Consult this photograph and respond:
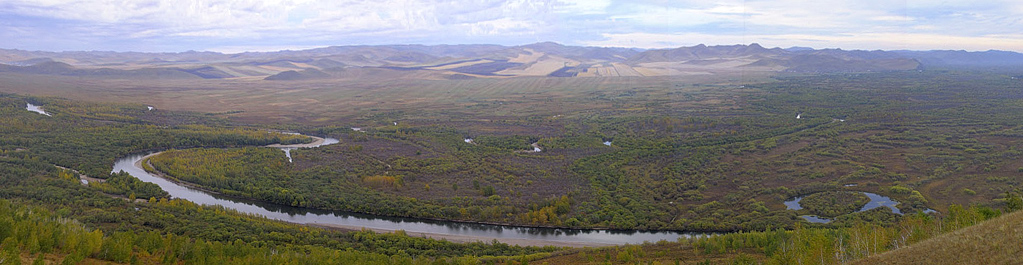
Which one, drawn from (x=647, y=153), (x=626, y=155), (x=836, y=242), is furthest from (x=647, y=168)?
(x=836, y=242)

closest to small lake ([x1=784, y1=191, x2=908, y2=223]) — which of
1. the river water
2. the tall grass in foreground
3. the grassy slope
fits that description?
the river water

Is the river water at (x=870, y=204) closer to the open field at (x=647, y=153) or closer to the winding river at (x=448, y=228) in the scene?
the open field at (x=647, y=153)

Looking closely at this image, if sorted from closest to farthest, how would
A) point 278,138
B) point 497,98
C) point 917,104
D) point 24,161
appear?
point 24,161 < point 278,138 < point 917,104 < point 497,98

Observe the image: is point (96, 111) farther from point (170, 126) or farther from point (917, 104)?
point (917, 104)

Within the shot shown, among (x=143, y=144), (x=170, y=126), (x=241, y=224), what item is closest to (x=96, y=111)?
(x=170, y=126)

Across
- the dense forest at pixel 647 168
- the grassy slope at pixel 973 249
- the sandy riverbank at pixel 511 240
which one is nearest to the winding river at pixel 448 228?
the sandy riverbank at pixel 511 240

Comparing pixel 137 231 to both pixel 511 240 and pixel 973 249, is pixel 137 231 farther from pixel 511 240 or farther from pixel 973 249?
pixel 973 249

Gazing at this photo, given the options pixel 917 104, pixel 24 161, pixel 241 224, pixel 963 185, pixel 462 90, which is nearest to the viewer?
pixel 241 224
